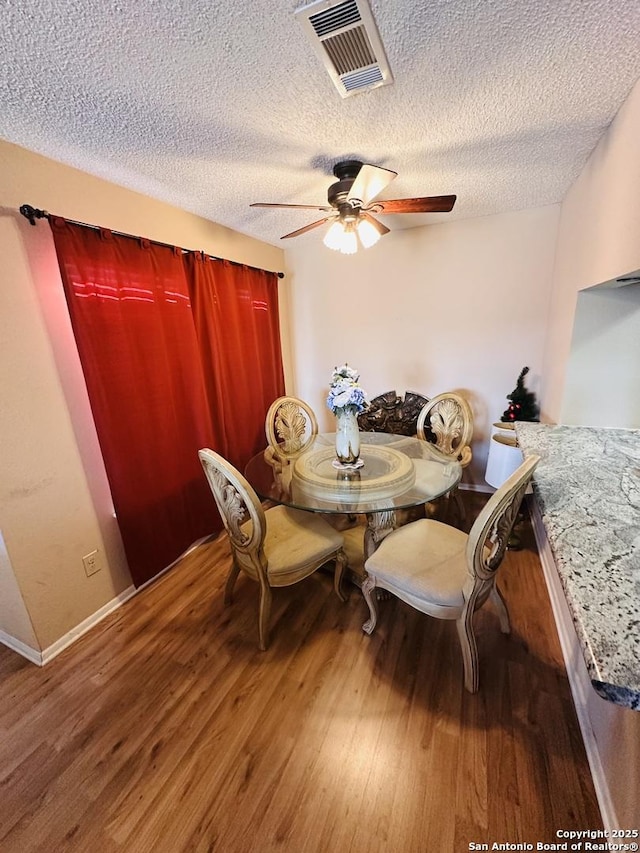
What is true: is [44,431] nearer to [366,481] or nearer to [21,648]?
[21,648]

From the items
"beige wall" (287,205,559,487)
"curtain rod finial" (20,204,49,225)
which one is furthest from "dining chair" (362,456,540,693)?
"curtain rod finial" (20,204,49,225)

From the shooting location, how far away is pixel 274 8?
921 millimetres

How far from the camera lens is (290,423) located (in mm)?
2824

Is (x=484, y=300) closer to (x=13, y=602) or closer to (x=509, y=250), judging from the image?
(x=509, y=250)

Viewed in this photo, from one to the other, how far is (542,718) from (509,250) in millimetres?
3017

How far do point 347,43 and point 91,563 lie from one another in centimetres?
256

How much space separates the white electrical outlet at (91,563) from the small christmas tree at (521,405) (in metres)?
3.04

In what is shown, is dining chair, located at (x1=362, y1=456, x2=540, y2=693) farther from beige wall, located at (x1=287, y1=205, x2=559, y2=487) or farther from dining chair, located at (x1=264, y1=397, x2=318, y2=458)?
beige wall, located at (x1=287, y1=205, x2=559, y2=487)

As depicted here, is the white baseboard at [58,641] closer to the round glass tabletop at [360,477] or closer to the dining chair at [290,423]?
the round glass tabletop at [360,477]

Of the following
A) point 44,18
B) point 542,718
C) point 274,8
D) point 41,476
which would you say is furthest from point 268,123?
point 542,718

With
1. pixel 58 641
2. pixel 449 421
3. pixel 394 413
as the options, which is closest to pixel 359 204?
pixel 449 421

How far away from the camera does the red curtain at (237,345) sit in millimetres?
2418

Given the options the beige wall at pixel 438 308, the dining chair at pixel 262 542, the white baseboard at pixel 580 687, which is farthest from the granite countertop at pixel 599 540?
the beige wall at pixel 438 308

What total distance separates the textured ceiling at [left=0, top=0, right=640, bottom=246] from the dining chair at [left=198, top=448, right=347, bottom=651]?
143 cm
